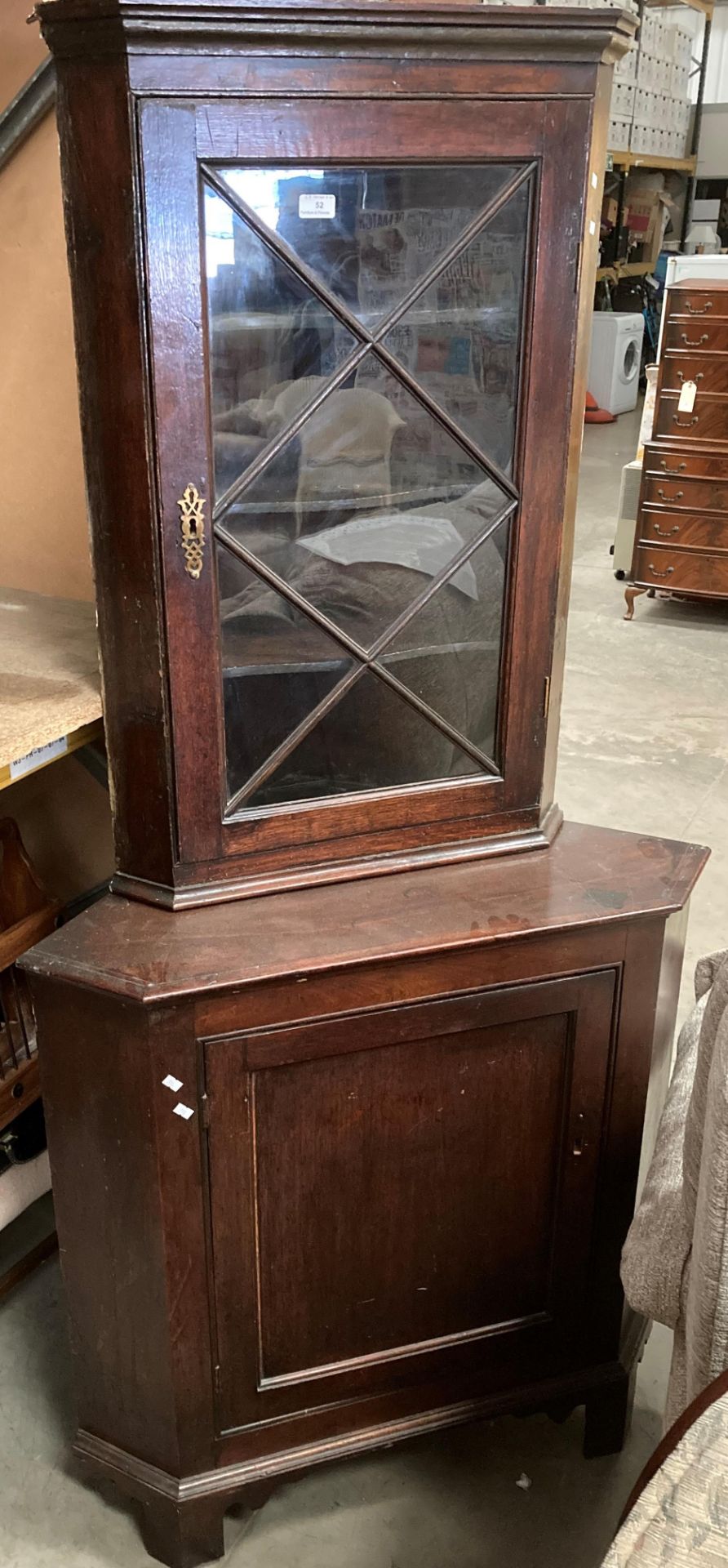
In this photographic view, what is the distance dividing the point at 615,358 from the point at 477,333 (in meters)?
6.64

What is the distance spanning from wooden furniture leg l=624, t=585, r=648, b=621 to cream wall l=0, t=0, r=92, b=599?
3.16 metres

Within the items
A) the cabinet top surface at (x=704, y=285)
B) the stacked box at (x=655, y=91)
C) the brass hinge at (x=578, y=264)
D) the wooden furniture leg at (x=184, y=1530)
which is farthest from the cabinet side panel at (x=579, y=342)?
the stacked box at (x=655, y=91)

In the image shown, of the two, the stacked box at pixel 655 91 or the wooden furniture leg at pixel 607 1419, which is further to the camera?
the stacked box at pixel 655 91

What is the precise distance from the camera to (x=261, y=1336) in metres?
1.32

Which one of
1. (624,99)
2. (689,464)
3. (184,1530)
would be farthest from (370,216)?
(624,99)

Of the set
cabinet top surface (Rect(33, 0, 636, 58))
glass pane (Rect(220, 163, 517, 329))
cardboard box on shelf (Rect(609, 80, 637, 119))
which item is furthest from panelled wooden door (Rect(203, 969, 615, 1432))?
cardboard box on shelf (Rect(609, 80, 637, 119))

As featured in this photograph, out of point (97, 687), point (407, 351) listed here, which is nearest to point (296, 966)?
point (97, 687)

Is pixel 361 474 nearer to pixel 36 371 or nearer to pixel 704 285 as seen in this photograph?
pixel 36 371

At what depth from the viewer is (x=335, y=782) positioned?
4.14ft

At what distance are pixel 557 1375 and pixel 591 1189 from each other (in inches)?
10.2

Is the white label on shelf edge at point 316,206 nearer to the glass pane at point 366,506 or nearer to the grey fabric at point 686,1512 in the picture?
the glass pane at point 366,506

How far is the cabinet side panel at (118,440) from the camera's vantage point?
3.27 feet

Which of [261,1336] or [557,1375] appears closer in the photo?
[261,1336]

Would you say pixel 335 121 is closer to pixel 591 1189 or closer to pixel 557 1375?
pixel 591 1189
